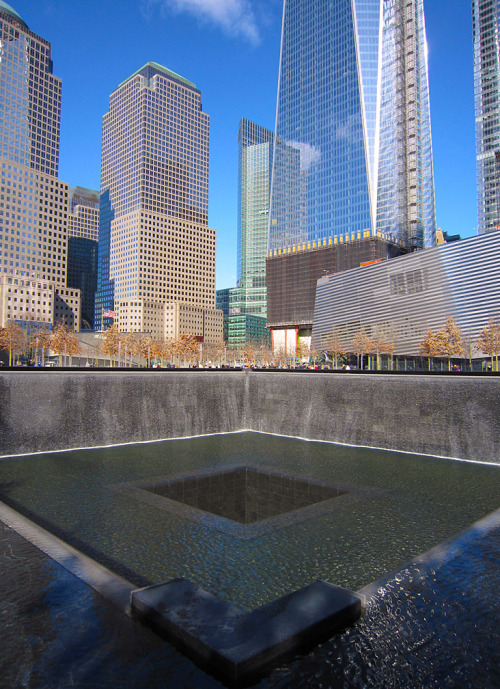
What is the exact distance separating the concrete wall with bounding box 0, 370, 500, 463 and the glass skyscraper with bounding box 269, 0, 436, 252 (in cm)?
12259

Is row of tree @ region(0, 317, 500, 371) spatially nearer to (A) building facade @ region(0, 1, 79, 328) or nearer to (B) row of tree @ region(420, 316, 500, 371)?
(B) row of tree @ region(420, 316, 500, 371)

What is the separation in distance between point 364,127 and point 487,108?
50.2 meters

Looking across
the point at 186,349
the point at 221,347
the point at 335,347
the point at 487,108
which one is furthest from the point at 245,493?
the point at 487,108

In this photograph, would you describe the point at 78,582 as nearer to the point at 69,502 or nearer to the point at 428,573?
the point at 428,573

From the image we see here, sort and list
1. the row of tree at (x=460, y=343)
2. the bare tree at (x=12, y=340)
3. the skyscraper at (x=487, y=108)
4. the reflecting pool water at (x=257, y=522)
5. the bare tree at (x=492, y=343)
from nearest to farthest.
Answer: the reflecting pool water at (x=257, y=522) < the bare tree at (x=492, y=343) < the row of tree at (x=460, y=343) < the bare tree at (x=12, y=340) < the skyscraper at (x=487, y=108)

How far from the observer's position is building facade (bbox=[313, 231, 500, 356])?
244ft

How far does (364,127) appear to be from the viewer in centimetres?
14112

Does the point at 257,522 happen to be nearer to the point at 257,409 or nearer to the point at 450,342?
the point at 257,409

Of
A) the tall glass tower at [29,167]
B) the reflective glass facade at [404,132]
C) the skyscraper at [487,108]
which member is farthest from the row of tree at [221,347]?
the skyscraper at [487,108]

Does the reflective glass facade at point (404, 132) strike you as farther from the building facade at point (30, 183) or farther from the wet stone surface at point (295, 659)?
the wet stone surface at point (295, 659)

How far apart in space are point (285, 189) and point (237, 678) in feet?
576

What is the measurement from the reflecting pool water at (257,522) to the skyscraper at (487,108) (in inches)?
6213

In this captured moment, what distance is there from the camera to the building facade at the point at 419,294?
7438 centimetres

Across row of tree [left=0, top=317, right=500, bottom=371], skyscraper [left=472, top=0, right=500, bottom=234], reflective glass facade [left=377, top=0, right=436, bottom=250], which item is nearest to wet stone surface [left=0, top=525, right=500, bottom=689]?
row of tree [left=0, top=317, right=500, bottom=371]
